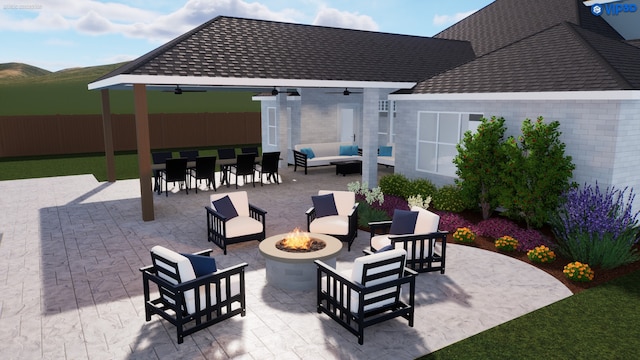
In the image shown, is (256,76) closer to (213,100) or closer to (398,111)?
(398,111)

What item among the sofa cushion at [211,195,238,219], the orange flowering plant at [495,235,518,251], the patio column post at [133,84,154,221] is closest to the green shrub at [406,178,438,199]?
the orange flowering plant at [495,235,518,251]

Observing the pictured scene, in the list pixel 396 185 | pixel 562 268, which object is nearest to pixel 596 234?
pixel 562 268

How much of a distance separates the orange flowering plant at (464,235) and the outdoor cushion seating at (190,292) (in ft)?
17.3

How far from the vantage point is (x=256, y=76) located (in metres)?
12.2

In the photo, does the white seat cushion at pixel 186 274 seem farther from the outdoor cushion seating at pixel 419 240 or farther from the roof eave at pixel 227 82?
the roof eave at pixel 227 82

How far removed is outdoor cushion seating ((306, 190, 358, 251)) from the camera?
9289 mm

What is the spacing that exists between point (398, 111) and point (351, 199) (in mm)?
5518

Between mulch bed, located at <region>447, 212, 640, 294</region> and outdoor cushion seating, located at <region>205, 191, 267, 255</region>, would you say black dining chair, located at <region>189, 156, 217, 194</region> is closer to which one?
outdoor cushion seating, located at <region>205, 191, 267, 255</region>

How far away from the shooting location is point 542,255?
846cm

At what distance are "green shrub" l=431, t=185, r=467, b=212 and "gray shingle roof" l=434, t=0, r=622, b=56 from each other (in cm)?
992

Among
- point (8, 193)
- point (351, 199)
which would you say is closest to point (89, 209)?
point (8, 193)

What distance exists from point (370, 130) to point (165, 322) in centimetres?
978

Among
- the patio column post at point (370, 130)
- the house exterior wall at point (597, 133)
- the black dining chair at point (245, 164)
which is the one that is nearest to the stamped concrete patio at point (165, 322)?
the house exterior wall at point (597, 133)

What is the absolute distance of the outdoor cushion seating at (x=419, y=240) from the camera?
7766mm
